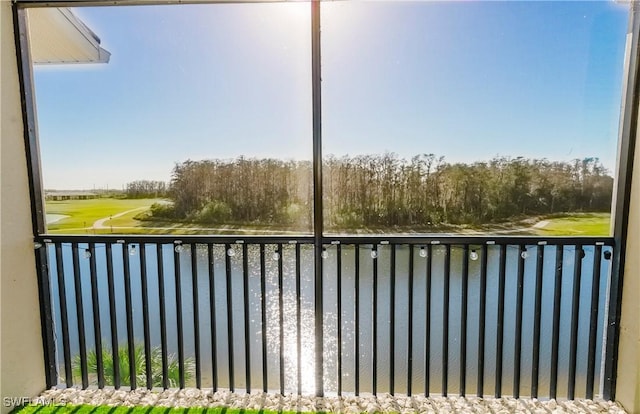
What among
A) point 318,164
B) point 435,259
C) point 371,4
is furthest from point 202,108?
point 435,259

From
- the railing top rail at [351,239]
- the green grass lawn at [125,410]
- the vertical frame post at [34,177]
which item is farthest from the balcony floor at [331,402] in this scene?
the railing top rail at [351,239]

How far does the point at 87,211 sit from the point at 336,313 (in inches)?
62.4

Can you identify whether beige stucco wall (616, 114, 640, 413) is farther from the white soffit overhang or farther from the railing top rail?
the white soffit overhang

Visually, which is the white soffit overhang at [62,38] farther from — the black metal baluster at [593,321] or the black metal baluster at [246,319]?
the black metal baluster at [593,321]

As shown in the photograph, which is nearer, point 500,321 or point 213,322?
point 500,321

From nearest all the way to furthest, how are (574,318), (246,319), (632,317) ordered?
(632,317) < (574,318) < (246,319)

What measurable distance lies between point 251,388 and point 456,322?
1.30 metres

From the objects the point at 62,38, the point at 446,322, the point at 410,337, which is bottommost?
the point at 410,337

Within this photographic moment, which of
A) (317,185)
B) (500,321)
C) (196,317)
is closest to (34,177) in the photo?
(196,317)

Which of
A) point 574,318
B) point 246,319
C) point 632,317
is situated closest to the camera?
point 632,317

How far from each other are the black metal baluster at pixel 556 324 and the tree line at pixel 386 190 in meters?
0.27

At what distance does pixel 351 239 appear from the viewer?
1.96 m

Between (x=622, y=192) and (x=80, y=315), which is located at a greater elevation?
(x=622, y=192)

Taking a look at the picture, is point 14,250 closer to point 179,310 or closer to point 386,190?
point 179,310
